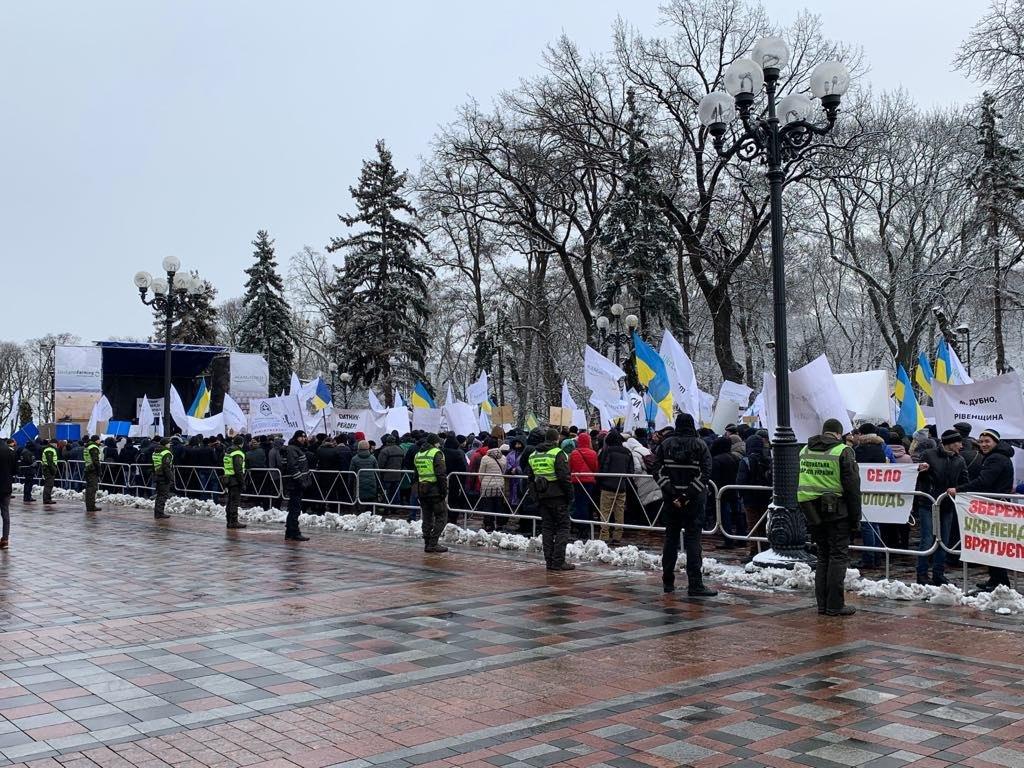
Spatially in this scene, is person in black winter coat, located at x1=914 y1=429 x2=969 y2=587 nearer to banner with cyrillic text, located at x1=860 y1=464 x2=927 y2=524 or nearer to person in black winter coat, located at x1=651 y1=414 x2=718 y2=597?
banner with cyrillic text, located at x1=860 y1=464 x2=927 y2=524

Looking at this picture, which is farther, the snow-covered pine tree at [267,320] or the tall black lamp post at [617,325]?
the snow-covered pine tree at [267,320]

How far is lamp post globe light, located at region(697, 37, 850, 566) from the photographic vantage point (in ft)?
37.1

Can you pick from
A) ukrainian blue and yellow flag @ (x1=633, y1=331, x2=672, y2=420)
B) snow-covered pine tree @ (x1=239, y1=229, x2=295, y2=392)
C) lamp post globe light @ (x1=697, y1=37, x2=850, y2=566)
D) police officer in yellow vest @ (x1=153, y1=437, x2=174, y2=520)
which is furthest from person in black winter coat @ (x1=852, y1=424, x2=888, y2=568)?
snow-covered pine tree @ (x1=239, y1=229, x2=295, y2=392)

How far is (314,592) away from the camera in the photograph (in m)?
10.7

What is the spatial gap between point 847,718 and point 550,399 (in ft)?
122

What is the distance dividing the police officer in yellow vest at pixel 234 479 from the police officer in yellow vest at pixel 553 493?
319 inches

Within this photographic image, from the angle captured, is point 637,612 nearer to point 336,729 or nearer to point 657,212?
point 336,729

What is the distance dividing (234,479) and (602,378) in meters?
7.59

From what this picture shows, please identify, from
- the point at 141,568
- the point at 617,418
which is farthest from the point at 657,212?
the point at 141,568

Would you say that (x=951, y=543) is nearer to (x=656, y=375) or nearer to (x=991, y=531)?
(x=991, y=531)

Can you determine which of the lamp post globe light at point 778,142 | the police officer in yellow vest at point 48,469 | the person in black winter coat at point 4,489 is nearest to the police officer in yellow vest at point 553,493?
the lamp post globe light at point 778,142

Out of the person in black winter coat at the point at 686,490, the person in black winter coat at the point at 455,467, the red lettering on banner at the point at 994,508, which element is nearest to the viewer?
the red lettering on banner at the point at 994,508

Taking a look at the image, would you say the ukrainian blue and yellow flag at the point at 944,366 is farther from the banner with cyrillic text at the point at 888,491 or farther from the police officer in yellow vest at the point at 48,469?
the police officer in yellow vest at the point at 48,469

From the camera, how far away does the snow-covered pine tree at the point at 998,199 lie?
2412 cm
